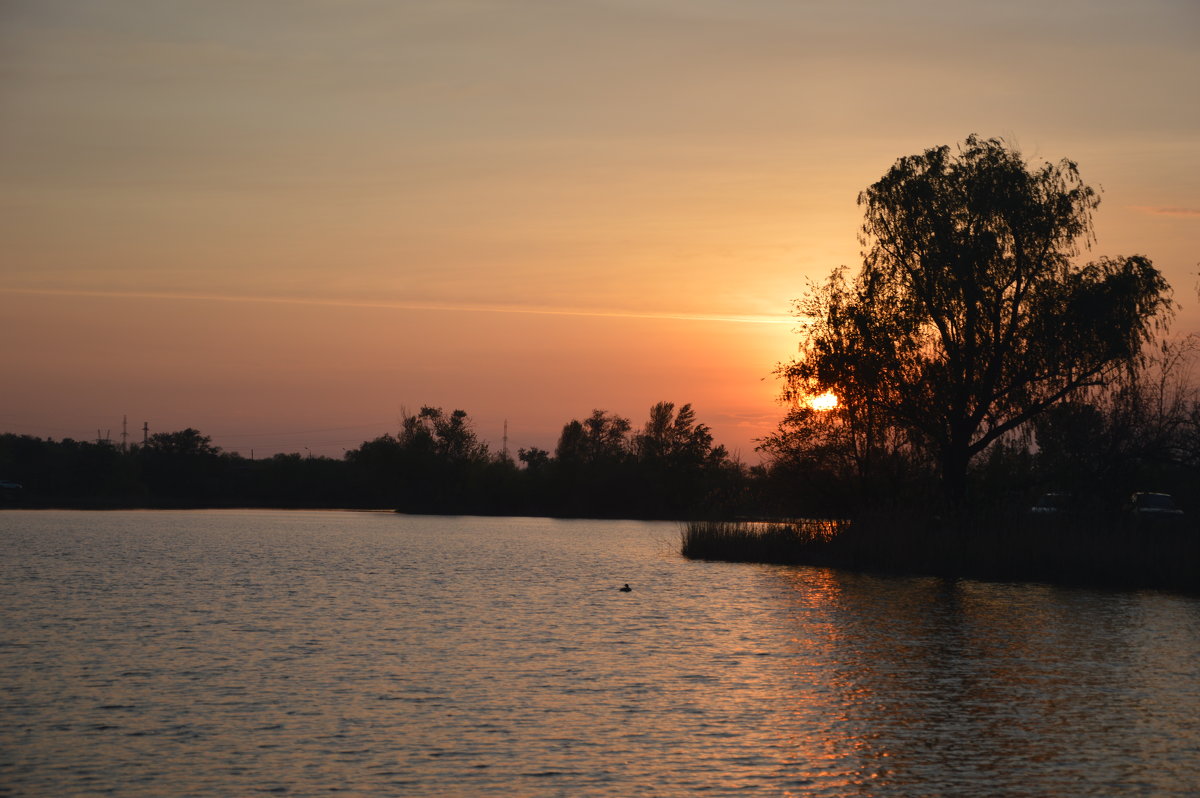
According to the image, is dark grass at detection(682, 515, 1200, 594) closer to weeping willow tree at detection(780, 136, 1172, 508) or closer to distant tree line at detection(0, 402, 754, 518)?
weeping willow tree at detection(780, 136, 1172, 508)

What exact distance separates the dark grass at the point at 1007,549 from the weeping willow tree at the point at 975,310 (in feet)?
13.2

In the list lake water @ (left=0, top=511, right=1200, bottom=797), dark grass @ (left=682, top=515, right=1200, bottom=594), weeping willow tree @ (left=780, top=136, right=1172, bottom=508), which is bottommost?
lake water @ (left=0, top=511, right=1200, bottom=797)

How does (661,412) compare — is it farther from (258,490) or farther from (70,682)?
(70,682)

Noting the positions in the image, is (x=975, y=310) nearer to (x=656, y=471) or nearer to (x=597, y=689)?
(x=597, y=689)

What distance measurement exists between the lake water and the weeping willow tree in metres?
9.05

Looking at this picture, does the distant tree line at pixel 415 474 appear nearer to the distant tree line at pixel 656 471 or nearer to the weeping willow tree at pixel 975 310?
the distant tree line at pixel 656 471

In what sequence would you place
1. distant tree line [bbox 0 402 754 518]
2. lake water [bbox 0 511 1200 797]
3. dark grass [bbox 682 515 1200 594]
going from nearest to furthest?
1. lake water [bbox 0 511 1200 797]
2. dark grass [bbox 682 515 1200 594]
3. distant tree line [bbox 0 402 754 518]

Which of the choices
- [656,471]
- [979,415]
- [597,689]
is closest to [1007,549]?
[979,415]

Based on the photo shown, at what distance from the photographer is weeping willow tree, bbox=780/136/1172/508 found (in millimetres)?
44625

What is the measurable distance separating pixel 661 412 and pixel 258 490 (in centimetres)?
6384

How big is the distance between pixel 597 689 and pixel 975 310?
3110cm

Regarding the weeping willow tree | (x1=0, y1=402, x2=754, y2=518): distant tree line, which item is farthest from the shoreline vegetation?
(x1=0, y1=402, x2=754, y2=518): distant tree line

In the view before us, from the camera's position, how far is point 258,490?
170m

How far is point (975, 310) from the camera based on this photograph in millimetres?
46062
